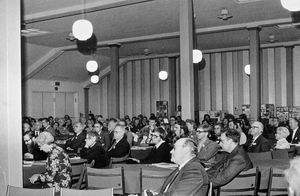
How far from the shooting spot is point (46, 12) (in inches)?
284

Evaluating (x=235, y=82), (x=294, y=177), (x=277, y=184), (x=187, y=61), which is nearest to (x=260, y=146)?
(x=187, y=61)

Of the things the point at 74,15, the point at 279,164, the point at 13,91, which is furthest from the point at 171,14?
the point at 13,91

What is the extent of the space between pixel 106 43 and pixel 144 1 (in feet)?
14.2

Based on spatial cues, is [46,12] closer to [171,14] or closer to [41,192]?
[171,14]

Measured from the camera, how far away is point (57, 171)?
3.45 metres

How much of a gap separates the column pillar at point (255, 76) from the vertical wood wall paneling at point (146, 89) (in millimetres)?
5800

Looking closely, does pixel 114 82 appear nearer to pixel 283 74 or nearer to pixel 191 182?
pixel 283 74

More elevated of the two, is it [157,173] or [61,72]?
[61,72]

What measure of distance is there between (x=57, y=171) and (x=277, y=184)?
1821mm

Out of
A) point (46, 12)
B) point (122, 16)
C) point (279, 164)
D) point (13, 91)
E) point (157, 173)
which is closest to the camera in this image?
point (13, 91)

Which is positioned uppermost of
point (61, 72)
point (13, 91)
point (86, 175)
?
point (61, 72)

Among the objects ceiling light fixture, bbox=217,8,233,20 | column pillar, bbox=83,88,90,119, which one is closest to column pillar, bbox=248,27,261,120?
ceiling light fixture, bbox=217,8,233,20

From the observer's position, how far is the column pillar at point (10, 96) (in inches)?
132

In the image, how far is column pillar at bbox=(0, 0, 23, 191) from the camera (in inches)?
132
